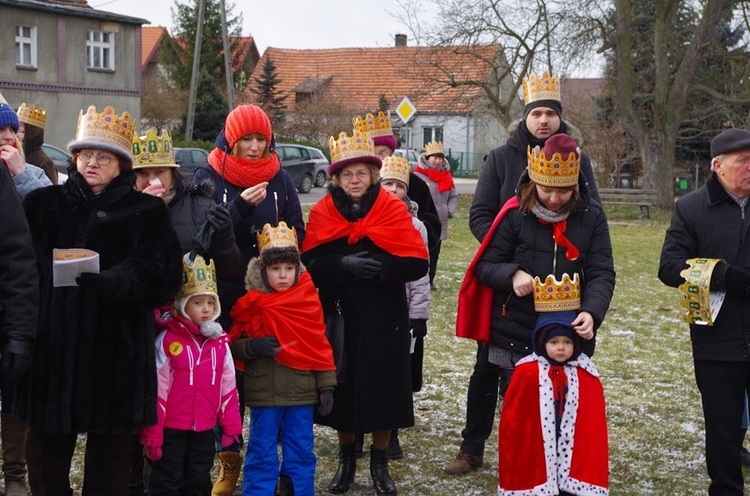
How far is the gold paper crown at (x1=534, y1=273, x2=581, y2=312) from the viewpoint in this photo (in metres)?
4.86

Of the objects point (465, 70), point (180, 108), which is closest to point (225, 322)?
point (465, 70)

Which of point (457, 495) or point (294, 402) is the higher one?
point (294, 402)

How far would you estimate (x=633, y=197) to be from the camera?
86.3 ft

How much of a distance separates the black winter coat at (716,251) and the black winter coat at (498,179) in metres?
0.84

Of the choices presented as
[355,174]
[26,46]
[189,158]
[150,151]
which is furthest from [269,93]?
[150,151]

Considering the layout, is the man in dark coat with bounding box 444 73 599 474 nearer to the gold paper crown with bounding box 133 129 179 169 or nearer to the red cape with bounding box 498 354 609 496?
the red cape with bounding box 498 354 609 496

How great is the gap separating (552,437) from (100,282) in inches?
90.7

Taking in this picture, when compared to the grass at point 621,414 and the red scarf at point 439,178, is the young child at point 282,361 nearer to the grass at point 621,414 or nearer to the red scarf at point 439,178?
the grass at point 621,414

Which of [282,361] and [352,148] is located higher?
[352,148]

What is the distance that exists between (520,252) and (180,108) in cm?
3828

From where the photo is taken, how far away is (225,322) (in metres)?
5.20

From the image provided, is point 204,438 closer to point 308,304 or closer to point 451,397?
point 308,304

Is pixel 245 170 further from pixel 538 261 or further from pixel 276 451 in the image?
pixel 538 261

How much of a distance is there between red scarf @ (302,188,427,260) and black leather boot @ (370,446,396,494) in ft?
3.75
